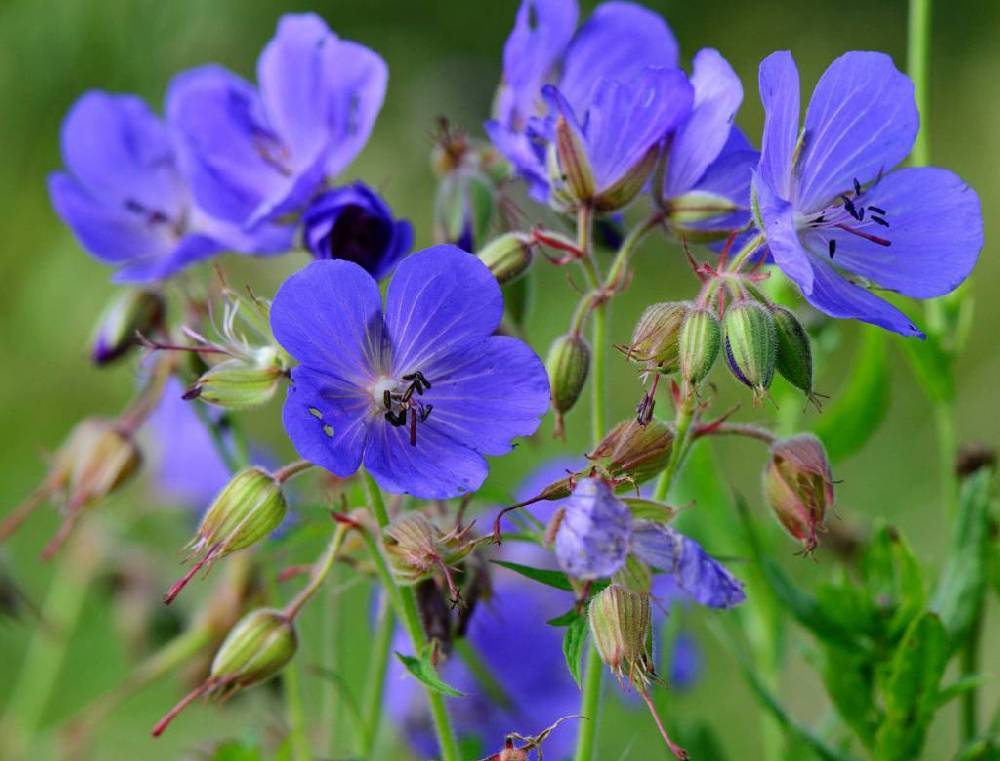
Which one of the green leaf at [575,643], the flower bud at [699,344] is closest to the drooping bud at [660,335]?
the flower bud at [699,344]

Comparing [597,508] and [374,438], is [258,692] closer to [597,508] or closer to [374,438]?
[374,438]

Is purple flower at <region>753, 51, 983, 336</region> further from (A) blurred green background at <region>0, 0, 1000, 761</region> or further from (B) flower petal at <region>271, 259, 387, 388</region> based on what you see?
(A) blurred green background at <region>0, 0, 1000, 761</region>

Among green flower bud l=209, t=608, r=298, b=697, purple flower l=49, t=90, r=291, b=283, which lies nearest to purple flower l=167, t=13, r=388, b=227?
purple flower l=49, t=90, r=291, b=283

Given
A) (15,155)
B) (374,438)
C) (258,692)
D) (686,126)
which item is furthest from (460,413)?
(15,155)

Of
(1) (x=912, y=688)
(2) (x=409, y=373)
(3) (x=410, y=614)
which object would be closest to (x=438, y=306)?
(2) (x=409, y=373)

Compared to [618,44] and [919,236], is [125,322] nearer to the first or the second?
[618,44]

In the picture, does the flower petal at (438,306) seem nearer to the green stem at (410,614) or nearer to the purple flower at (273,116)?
the green stem at (410,614)
